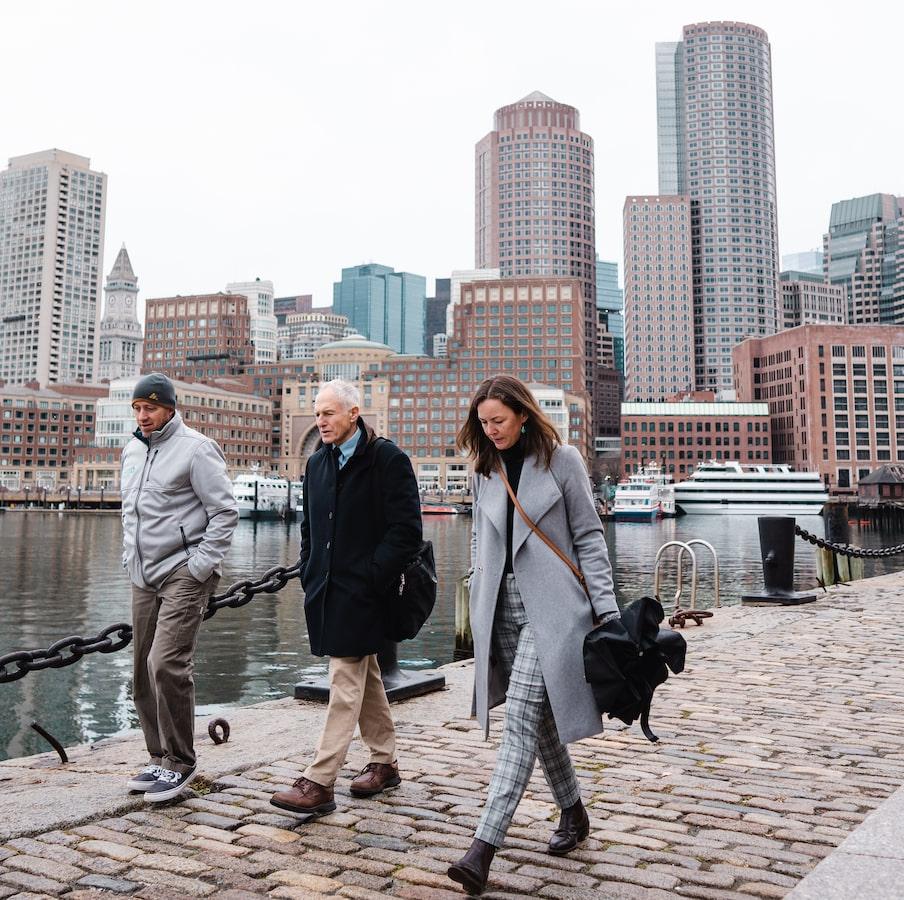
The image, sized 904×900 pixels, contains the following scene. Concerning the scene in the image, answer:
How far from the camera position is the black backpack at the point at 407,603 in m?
4.45

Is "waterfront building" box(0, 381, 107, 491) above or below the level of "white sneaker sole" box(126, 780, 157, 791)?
above

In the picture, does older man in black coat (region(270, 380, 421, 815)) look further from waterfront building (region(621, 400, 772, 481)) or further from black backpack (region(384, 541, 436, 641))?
waterfront building (region(621, 400, 772, 481))

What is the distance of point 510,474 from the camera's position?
3955 millimetres

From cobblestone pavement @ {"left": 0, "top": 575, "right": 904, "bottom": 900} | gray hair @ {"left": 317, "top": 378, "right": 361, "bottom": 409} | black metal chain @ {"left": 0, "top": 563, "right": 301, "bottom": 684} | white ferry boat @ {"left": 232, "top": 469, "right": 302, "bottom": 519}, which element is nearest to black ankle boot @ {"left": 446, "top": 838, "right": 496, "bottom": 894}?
cobblestone pavement @ {"left": 0, "top": 575, "right": 904, "bottom": 900}

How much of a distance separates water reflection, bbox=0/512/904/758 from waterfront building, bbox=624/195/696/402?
147 m

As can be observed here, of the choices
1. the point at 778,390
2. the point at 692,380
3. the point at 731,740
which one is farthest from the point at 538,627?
the point at 692,380

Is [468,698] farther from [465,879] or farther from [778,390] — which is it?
[778,390]

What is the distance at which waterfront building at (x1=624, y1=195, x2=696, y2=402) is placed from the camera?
188 metres

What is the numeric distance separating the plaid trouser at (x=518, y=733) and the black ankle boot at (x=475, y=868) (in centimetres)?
4

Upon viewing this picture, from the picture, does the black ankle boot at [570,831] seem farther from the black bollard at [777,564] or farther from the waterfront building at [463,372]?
the waterfront building at [463,372]

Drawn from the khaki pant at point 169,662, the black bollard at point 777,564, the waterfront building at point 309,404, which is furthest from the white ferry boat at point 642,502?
the khaki pant at point 169,662

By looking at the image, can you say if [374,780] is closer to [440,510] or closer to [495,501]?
[495,501]

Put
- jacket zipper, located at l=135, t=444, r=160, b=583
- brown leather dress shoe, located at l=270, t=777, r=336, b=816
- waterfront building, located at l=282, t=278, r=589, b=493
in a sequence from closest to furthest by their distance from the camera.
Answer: brown leather dress shoe, located at l=270, t=777, r=336, b=816 → jacket zipper, located at l=135, t=444, r=160, b=583 → waterfront building, located at l=282, t=278, r=589, b=493

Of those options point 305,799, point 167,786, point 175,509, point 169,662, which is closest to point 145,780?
point 167,786
